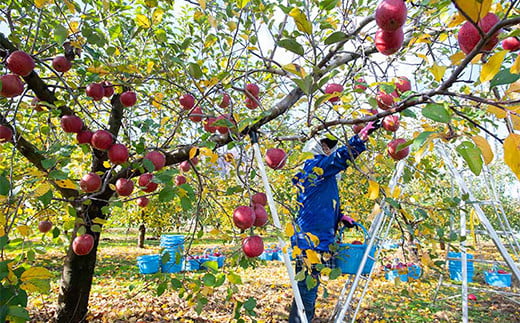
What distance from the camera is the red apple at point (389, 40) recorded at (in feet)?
2.94

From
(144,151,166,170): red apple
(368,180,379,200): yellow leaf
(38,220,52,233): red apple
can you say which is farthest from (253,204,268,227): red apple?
(38,220,52,233): red apple

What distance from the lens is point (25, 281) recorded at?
1031 mm

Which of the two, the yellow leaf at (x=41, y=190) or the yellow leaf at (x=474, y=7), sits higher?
the yellow leaf at (x=474, y=7)

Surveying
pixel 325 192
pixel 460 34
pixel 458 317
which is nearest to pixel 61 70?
pixel 460 34

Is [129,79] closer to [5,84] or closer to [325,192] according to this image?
[5,84]

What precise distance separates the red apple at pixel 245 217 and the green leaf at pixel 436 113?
82cm

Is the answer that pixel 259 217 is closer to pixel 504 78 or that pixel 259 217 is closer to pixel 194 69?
pixel 194 69

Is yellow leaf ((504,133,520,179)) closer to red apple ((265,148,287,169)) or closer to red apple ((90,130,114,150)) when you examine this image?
red apple ((265,148,287,169))

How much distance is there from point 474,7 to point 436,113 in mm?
199

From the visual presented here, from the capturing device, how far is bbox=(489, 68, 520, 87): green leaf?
24.4 inches

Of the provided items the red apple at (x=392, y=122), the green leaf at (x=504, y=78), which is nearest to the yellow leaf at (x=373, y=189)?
the red apple at (x=392, y=122)

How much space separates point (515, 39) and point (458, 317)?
4.00m

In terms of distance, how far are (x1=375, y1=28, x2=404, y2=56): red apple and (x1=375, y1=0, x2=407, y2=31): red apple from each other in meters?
0.12

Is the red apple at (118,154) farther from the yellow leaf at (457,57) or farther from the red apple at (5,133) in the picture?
the yellow leaf at (457,57)
